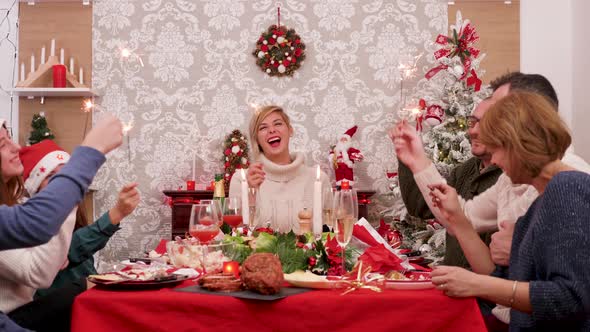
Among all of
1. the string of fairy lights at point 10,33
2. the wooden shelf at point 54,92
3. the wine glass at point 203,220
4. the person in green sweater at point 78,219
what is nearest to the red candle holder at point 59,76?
the wooden shelf at point 54,92

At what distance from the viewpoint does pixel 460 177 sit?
2.85 m

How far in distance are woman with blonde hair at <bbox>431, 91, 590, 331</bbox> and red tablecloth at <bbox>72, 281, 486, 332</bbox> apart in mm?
76

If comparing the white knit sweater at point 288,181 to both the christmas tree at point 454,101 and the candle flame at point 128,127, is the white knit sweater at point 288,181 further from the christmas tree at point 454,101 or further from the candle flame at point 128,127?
the candle flame at point 128,127

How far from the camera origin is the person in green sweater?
2057mm

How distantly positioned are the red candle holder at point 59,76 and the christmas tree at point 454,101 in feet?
10.7

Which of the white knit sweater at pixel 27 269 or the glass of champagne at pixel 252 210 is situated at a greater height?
the glass of champagne at pixel 252 210

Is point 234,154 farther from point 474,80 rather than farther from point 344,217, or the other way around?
point 344,217

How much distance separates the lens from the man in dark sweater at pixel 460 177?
229 centimetres

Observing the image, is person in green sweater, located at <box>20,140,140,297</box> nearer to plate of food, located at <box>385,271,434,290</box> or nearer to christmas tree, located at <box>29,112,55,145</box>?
plate of food, located at <box>385,271,434,290</box>

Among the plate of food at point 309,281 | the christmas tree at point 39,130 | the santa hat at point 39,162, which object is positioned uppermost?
the christmas tree at point 39,130

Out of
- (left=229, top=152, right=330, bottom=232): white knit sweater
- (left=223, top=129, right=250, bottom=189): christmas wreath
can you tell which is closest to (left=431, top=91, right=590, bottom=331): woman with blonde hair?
(left=229, top=152, right=330, bottom=232): white knit sweater

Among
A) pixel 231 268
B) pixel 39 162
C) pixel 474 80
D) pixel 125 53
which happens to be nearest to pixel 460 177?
pixel 231 268

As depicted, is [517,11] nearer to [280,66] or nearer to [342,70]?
[342,70]

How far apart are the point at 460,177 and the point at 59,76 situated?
392 centimetres
